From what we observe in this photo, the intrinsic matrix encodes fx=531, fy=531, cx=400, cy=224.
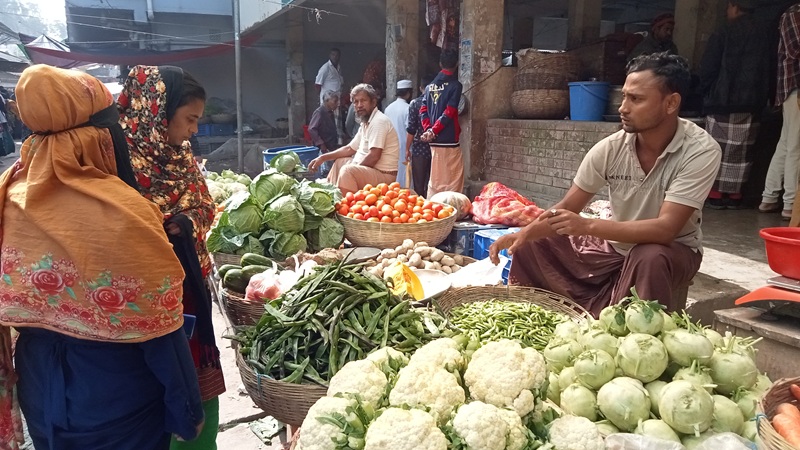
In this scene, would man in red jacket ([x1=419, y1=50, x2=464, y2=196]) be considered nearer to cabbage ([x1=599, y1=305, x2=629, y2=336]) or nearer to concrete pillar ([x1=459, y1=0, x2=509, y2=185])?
concrete pillar ([x1=459, y1=0, x2=509, y2=185])

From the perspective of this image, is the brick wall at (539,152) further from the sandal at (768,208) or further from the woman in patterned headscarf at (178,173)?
the woman in patterned headscarf at (178,173)

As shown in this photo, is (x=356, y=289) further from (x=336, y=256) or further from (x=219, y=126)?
(x=219, y=126)

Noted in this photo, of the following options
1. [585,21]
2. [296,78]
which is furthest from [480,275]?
[296,78]

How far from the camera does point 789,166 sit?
16.6 feet

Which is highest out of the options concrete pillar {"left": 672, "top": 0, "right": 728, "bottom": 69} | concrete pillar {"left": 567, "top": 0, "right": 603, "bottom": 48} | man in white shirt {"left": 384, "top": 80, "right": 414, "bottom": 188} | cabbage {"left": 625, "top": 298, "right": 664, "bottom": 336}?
concrete pillar {"left": 567, "top": 0, "right": 603, "bottom": 48}

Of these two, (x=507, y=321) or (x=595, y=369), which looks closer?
(x=595, y=369)

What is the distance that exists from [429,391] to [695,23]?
22.7 ft

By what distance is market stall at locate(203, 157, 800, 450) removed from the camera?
1514 millimetres

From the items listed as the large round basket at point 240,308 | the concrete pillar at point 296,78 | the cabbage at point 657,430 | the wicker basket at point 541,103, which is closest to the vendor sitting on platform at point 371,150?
the wicker basket at point 541,103

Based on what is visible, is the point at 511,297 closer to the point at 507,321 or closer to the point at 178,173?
the point at 507,321

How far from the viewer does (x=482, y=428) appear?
55.8 inches

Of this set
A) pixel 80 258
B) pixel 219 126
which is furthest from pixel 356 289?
pixel 219 126

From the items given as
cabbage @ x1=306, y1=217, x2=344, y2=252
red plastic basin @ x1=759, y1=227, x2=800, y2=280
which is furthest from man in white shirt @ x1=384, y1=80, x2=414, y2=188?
red plastic basin @ x1=759, y1=227, x2=800, y2=280

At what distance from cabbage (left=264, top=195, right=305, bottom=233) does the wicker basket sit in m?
3.89
